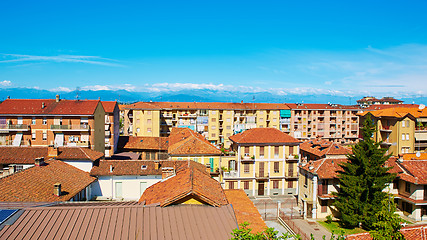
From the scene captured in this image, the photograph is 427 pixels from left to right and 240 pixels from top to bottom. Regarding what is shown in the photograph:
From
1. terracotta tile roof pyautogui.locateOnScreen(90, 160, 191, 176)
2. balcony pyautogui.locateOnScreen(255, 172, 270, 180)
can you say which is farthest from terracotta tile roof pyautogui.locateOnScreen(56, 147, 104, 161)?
balcony pyautogui.locateOnScreen(255, 172, 270, 180)

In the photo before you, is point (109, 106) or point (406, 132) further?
point (109, 106)

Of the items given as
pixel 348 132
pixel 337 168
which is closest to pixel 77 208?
pixel 337 168

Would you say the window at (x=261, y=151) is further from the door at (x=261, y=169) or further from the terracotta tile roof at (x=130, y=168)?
the terracotta tile roof at (x=130, y=168)

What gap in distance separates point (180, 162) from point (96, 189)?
9157 millimetres

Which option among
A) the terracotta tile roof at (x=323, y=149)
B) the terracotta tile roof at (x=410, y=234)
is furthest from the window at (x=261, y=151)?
the terracotta tile roof at (x=410, y=234)

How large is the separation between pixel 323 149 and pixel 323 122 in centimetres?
4685

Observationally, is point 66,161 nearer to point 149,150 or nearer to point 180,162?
point 180,162

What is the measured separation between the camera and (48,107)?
48750mm

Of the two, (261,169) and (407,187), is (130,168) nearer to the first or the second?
(261,169)

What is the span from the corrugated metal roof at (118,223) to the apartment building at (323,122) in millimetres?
71800

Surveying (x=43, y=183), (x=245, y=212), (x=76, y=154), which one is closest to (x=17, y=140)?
(x=76, y=154)

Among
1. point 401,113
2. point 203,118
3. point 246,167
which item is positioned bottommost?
point 246,167

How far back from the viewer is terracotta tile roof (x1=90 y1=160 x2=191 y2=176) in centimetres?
3250

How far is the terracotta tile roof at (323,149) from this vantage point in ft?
131
